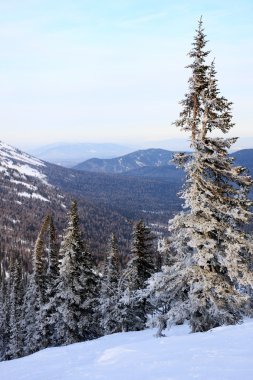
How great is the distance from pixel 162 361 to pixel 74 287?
2621cm

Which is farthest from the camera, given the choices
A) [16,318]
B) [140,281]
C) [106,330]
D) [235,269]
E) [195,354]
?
[16,318]

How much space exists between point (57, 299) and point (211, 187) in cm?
2758

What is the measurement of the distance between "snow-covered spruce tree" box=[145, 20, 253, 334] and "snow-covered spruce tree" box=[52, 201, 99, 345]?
63.8 ft

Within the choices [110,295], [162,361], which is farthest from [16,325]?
[162,361]

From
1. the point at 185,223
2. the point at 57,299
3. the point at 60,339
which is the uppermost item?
the point at 185,223

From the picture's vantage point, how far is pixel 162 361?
1344cm

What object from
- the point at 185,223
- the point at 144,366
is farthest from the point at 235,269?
the point at 144,366

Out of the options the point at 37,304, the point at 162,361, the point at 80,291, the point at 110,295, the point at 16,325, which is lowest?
the point at 16,325

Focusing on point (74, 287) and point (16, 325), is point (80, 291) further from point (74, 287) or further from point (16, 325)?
point (16, 325)

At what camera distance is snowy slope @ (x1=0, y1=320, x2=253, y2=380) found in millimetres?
11250

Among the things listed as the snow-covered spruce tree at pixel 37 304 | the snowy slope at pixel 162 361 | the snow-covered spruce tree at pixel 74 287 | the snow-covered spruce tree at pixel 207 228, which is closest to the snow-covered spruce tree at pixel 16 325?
the snow-covered spruce tree at pixel 37 304

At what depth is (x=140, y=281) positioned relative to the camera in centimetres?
3903

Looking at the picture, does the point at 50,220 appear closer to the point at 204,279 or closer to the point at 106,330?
the point at 106,330

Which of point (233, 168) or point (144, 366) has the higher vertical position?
point (233, 168)
